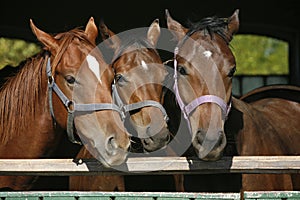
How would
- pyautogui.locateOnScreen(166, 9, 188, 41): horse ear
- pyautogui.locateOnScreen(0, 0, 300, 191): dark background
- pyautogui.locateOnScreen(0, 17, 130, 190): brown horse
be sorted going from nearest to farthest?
pyautogui.locateOnScreen(0, 17, 130, 190): brown horse, pyautogui.locateOnScreen(166, 9, 188, 41): horse ear, pyautogui.locateOnScreen(0, 0, 300, 191): dark background

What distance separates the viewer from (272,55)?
69.9 feet

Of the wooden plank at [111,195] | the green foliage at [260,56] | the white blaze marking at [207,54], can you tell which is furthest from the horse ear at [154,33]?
the green foliage at [260,56]

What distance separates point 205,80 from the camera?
377cm

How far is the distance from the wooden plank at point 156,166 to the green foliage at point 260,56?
55.5 ft

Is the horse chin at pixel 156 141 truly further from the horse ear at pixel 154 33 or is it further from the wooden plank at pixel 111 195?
the horse ear at pixel 154 33

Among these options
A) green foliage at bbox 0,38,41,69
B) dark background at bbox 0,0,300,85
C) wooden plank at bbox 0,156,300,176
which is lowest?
Answer: green foliage at bbox 0,38,41,69

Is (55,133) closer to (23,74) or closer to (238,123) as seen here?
(23,74)

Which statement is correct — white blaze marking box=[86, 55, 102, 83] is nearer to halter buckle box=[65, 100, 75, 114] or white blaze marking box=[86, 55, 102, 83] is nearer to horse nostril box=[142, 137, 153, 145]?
halter buckle box=[65, 100, 75, 114]

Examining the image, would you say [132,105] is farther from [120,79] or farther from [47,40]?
[47,40]

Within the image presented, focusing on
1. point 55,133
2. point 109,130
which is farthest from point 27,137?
point 109,130

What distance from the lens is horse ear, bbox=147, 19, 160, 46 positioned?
4203mm

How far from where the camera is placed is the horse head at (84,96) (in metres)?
3.53

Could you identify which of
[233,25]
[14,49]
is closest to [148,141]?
[233,25]

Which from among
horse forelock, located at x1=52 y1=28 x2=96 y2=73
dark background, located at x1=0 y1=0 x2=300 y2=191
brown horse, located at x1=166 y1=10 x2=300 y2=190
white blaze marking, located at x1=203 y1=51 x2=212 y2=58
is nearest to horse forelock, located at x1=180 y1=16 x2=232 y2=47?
brown horse, located at x1=166 y1=10 x2=300 y2=190
